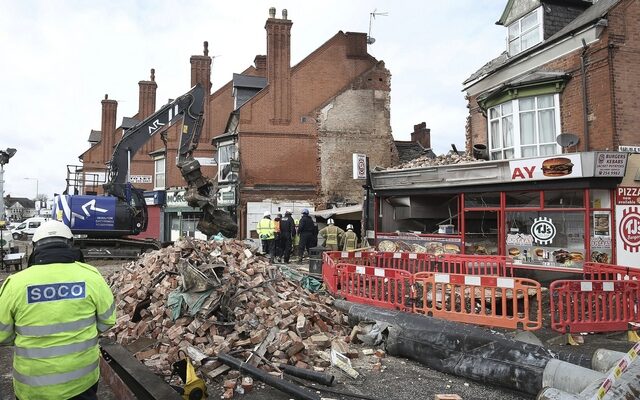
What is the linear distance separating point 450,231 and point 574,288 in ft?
25.2

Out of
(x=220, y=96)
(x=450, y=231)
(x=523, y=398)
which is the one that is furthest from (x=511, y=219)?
(x=220, y=96)

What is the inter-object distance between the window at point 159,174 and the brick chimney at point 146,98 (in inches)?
270

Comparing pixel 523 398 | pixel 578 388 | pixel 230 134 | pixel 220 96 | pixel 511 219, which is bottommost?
pixel 523 398

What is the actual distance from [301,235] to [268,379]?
11.8 metres

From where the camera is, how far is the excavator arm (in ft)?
41.2

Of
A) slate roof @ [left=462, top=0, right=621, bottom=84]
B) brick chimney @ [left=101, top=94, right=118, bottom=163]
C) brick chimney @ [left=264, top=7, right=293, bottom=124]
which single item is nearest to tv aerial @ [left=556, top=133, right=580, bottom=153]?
slate roof @ [left=462, top=0, right=621, bottom=84]

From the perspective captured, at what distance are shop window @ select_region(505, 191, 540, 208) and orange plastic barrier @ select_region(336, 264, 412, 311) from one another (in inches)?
238

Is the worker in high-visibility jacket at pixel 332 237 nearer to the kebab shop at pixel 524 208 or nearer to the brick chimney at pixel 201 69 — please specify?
the kebab shop at pixel 524 208

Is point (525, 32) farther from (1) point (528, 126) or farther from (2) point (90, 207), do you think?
(2) point (90, 207)

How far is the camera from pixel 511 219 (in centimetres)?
1338

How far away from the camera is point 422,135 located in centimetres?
3416

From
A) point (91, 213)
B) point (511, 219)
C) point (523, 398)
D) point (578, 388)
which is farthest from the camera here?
point (91, 213)

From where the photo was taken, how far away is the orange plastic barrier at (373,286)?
8.20m

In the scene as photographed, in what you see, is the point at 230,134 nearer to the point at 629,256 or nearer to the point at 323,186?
the point at 323,186
